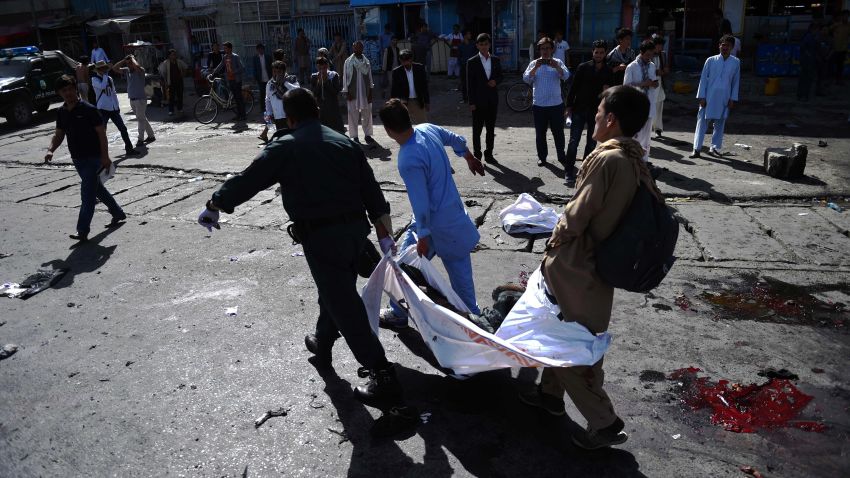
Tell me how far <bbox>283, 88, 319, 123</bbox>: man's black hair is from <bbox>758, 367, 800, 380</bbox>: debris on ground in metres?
3.26

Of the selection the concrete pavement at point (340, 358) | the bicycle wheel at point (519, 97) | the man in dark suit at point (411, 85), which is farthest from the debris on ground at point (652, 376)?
the bicycle wheel at point (519, 97)

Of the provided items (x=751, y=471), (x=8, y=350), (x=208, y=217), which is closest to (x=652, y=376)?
(x=751, y=471)

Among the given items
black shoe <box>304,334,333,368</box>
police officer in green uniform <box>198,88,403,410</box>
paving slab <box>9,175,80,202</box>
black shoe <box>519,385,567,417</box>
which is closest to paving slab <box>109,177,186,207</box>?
paving slab <box>9,175,80,202</box>

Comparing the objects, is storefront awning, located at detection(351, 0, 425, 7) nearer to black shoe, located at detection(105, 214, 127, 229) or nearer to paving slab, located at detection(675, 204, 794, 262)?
black shoe, located at detection(105, 214, 127, 229)

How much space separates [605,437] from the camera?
3137mm

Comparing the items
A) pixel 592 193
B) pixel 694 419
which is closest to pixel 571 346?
pixel 592 193

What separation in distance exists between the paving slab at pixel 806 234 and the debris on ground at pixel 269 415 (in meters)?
4.88

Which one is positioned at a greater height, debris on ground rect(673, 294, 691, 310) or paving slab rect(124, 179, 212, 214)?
paving slab rect(124, 179, 212, 214)

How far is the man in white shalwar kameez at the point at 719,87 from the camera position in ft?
28.6

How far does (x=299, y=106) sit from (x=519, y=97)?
11.2 metres

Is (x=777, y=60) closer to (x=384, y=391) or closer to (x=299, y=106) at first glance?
(x=299, y=106)

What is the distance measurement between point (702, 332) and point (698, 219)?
2619 mm

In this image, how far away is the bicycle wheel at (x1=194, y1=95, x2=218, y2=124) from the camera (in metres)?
15.3

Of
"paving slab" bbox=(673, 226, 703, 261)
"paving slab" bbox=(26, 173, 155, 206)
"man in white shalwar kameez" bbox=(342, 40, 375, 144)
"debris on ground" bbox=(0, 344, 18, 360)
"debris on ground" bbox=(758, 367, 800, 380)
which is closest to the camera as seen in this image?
"debris on ground" bbox=(758, 367, 800, 380)
